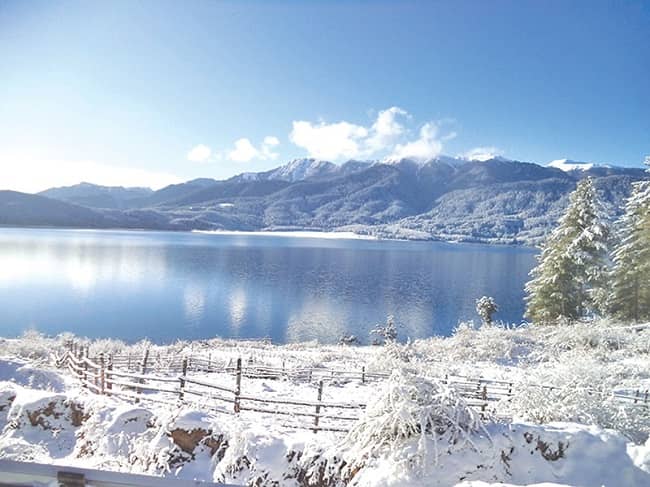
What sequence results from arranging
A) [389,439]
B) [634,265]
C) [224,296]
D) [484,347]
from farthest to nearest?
[224,296] < [634,265] < [484,347] < [389,439]

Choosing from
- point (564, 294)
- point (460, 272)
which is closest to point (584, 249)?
point (564, 294)

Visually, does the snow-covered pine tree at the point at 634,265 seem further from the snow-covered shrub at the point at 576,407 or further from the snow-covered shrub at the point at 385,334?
the snow-covered shrub at the point at 576,407

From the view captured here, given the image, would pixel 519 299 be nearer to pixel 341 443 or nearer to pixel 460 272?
pixel 460 272

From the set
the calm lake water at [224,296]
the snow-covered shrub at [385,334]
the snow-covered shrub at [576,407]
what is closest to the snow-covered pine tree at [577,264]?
the snow-covered shrub at [385,334]

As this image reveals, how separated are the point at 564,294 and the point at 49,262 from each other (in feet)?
282

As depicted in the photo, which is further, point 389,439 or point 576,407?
point 576,407

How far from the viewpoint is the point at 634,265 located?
25.0 metres

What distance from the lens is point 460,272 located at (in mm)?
97125

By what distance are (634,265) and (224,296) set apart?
→ 1915 inches

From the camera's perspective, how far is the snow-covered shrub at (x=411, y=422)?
4.88 m

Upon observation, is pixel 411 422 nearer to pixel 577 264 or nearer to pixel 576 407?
pixel 576 407

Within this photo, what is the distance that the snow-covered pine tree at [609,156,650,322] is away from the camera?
2448 cm

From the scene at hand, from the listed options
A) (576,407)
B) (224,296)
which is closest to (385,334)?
(224,296)

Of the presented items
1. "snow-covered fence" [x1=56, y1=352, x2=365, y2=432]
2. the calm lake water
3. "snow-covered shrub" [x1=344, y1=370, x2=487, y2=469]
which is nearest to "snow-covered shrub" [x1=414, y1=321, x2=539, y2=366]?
"snow-covered fence" [x1=56, y1=352, x2=365, y2=432]
